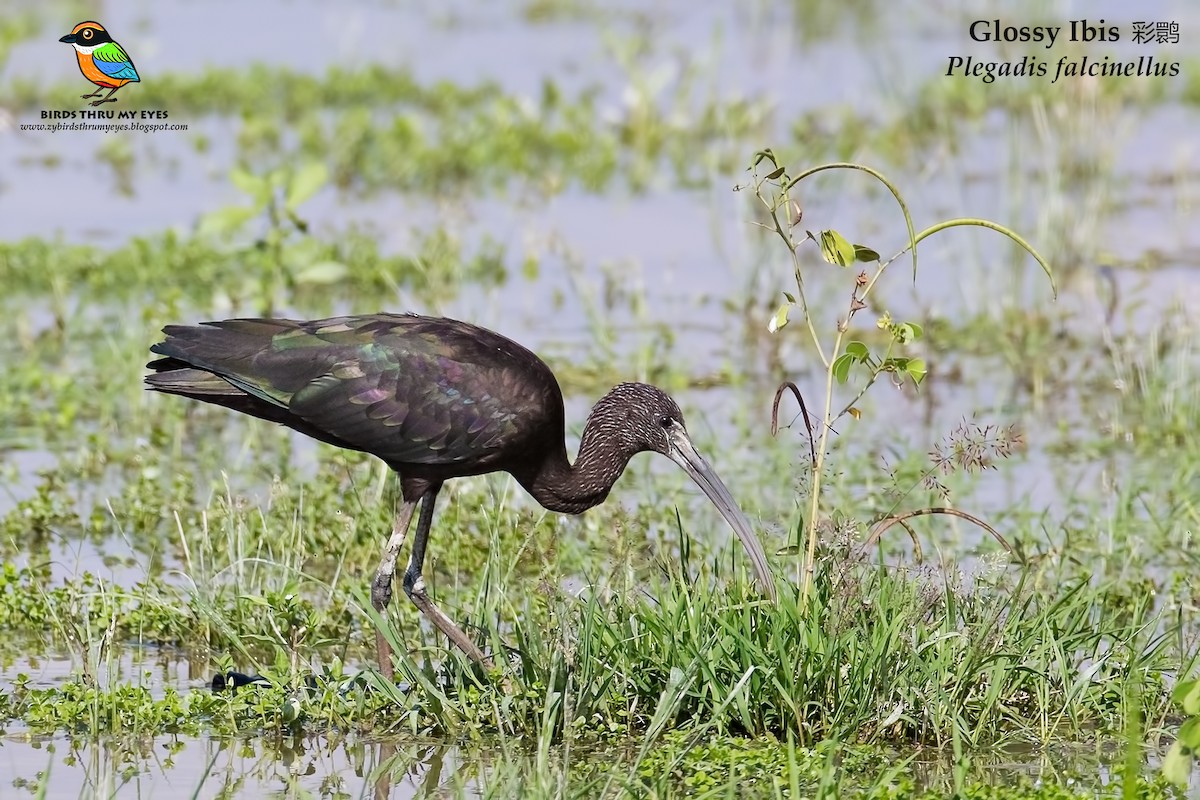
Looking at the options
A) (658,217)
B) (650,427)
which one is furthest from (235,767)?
(658,217)

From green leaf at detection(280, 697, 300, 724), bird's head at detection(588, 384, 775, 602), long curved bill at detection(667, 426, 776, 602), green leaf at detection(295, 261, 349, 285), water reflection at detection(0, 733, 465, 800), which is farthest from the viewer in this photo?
green leaf at detection(295, 261, 349, 285)

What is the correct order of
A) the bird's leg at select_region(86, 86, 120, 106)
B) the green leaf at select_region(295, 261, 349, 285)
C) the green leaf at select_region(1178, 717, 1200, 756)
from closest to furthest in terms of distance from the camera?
the green leaf at select_region(1178, 717, 1200, 756) → the green leaf at select_region(295, 261, 349, 285) → the bird's leg at select_region(86, 86, 120, 106)

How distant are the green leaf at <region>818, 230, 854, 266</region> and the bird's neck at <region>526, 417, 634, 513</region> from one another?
3.52ft

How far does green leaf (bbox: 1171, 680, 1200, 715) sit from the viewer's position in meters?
3.99

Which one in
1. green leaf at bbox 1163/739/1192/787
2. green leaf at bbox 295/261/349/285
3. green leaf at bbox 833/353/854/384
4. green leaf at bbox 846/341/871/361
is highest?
green leaf at bbox 295/261/349/285

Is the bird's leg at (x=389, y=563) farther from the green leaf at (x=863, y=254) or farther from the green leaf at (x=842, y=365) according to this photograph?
the green leaf at (x=863, y=254)

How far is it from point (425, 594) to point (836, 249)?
63.2 inches

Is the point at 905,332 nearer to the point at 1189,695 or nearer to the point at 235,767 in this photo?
→ the point at 1189,695

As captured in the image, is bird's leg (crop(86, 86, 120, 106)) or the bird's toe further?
bird's leg (crop(86, 86, 120, 106))

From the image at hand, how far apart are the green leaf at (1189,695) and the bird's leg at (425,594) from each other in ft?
6.17

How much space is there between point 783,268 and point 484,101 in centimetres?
457

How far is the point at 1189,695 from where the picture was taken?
13.1ft

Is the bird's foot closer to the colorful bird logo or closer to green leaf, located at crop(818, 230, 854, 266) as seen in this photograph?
green leaf, located at crop(818, 230, 854, 266)

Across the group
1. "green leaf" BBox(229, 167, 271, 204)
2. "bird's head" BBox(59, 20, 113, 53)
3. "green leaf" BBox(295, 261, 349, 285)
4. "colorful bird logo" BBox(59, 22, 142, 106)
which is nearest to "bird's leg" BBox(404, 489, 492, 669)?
"green leaf" BBox(295, 261, 349, 285)
